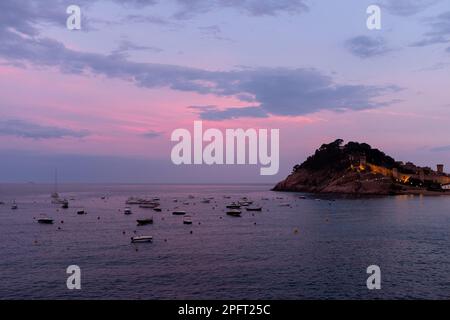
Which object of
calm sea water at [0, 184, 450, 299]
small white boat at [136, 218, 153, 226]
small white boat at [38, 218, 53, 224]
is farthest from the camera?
small white boat at [38, 218, 53, 224]

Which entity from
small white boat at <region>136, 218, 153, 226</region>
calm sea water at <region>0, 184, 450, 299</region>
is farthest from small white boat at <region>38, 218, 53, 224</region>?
small white boat at <region>136, 218, 153, 226</region>

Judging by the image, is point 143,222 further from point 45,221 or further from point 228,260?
point 228,260

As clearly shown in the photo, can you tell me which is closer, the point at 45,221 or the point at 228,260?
the point at 228,260

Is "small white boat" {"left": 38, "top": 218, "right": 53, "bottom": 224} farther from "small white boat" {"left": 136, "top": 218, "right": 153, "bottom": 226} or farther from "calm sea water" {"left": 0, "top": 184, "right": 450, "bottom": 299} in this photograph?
"small white boat" {"left": 136, "top": 218, "right": 153, "bottom": 226}

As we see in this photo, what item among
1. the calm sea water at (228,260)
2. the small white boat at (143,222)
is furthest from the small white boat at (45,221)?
the small white boat at (143,222)

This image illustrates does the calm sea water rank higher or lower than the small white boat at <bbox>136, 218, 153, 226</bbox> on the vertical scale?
lower

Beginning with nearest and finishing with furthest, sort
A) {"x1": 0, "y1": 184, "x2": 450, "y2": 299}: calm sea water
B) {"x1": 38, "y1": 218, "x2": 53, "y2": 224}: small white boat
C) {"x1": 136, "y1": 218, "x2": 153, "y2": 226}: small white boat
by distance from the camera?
{"x1": 0, "y1": 184, "x2": 450, "y2": 299}: calm sea water → {"x1": 136, "y1": 218, "x2": 153, "y2": 226}: small white boat → {"x1": 38, "y1": 218, "x2": 53, "y2": 224}: small white boat

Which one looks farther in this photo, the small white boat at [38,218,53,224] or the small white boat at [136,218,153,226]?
the small white boat at [38,218,53,224]

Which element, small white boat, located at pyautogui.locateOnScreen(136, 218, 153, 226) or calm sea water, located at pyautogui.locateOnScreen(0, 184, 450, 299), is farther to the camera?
small white boat, located at pyautogui.locateOnScreen(136, 218, 153, 226)

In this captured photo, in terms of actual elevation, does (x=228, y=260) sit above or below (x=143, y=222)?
below

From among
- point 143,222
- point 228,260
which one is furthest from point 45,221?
point 228,260
